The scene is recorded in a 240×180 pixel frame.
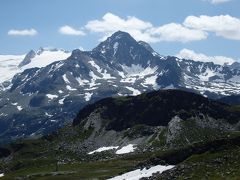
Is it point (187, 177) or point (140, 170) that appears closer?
point (187, 177)

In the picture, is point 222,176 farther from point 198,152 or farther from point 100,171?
point 100,171

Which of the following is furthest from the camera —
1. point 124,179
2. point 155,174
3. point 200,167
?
point 124,179

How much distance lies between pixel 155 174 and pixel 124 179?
14.8 metres

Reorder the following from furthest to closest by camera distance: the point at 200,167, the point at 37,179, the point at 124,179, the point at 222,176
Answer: the point at 37,179 → the point at 124,179 → the point at 200,167 → the point at 222,176

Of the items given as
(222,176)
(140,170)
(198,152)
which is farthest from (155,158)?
(222,176)

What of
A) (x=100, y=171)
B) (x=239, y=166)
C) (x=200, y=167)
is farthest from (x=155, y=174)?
(x=100, y=171)

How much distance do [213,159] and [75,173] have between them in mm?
79022

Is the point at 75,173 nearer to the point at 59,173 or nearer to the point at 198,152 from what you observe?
the point at 59,173

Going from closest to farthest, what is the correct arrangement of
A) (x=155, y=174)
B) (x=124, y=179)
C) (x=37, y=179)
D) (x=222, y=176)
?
(x=222, y=176), (x=155, y=174), (x=124, y=179), (x=37, y=179)

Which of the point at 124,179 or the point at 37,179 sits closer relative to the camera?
the point at 124,179

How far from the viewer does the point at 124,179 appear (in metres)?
147

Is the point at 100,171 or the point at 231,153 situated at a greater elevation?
the point at 231,153

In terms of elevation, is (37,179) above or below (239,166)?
below

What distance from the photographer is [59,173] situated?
199m
